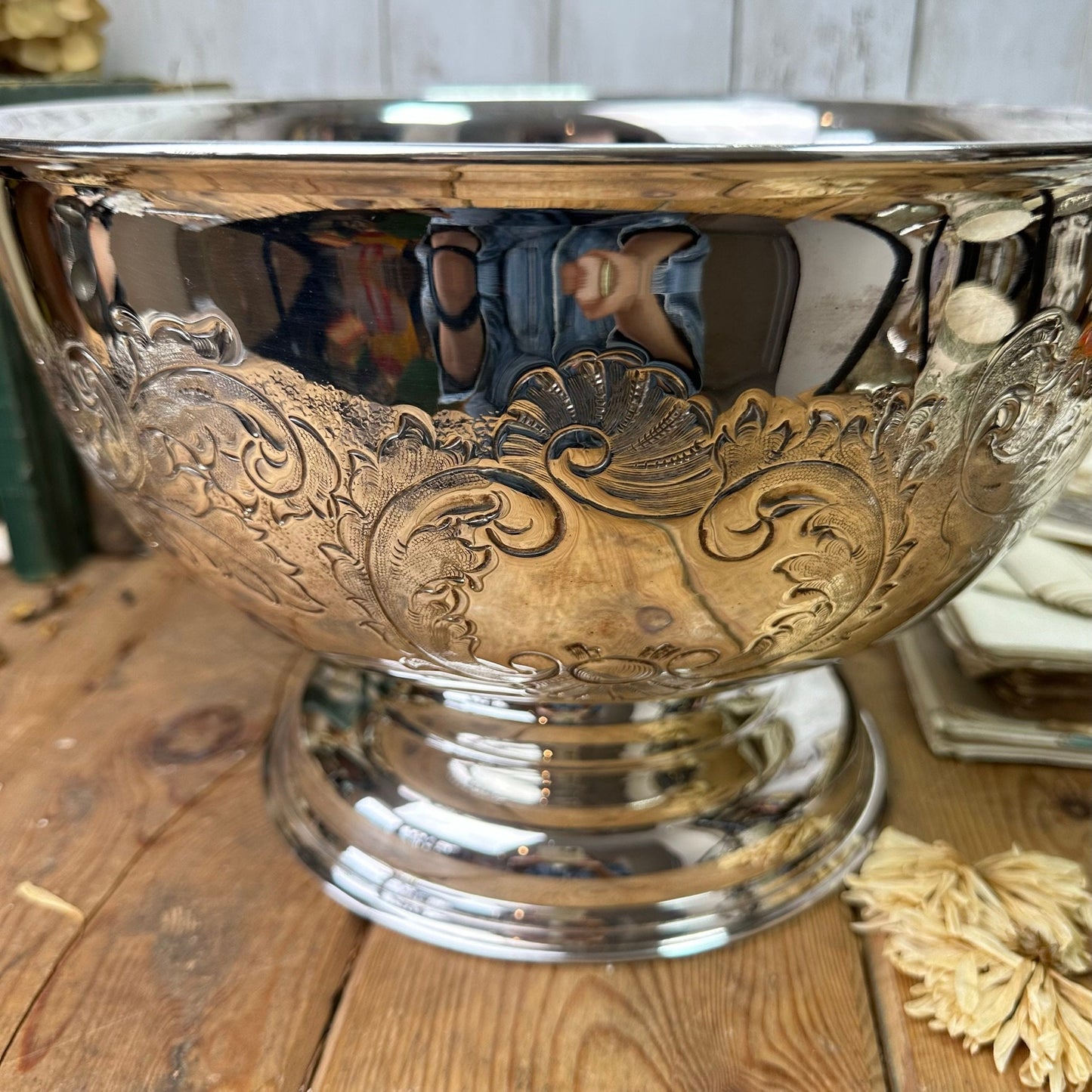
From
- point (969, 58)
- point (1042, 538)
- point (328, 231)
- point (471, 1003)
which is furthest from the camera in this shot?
point (969, 58)

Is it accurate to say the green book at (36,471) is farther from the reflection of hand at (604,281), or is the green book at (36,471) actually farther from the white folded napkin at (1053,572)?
the white folded napkin at (1053,572)

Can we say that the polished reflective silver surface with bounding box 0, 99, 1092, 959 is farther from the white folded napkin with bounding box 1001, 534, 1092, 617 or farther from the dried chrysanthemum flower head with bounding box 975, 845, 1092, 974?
the white folded napkin with bounding box 1001, 534, 1092, 617

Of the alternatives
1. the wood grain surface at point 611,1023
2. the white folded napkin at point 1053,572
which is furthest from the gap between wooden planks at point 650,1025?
the white folded napkin at point 1053,572

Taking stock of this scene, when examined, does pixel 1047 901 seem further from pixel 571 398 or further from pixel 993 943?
pixel 571 398

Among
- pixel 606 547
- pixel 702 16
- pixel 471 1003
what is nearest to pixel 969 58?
pixel 702 16

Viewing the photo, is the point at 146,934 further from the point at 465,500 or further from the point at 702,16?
the point at 702,16

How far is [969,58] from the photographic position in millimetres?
882

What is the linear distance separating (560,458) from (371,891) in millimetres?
287

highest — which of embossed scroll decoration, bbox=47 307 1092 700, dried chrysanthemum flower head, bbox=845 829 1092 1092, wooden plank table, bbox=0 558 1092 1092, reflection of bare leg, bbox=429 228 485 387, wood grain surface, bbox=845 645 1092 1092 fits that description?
reflection of bare leg, bbox=429 228 485 387

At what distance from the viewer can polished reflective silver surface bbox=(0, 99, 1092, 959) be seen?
0.31 meters

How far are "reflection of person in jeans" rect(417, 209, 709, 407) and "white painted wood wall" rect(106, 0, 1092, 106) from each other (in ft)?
2.00

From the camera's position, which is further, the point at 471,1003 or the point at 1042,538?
the point at 1042,538

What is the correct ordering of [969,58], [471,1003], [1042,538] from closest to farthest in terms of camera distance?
1. [471,1003]
2. [1042,538]
3. [969,58]

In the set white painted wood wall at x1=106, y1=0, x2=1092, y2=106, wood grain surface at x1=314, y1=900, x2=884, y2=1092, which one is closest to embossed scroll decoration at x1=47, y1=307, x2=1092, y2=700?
wood grain surface at x1=314, y1=900, x2=884, y2=1092
